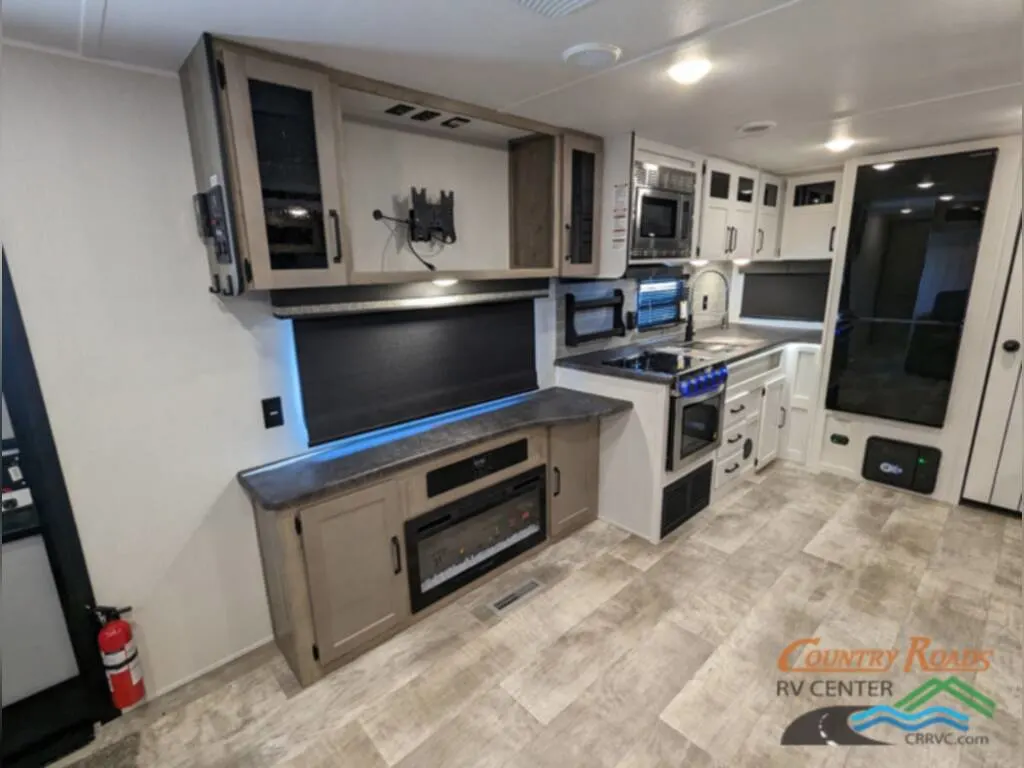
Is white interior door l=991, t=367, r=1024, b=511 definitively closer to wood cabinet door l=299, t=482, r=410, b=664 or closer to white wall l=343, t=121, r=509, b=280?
white wall l=343, t=121, r=509, b=280

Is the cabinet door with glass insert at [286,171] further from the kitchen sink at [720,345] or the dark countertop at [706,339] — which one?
the kitchen sink at [720,345]

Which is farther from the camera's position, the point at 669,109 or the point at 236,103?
the point at 669,109

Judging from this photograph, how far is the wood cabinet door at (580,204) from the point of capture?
263 centimetres

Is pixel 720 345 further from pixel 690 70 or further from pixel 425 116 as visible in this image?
pixel 425 116

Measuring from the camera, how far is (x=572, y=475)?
9.28 feet

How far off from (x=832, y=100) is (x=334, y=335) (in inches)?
93.4

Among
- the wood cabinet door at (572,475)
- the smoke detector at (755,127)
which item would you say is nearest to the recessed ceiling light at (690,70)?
the smoke detector at (755,127)

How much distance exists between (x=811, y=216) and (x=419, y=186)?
3.17 meters

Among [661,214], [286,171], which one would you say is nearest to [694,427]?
[661,214]

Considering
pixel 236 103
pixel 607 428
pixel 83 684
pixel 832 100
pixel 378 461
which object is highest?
pixel 832 100

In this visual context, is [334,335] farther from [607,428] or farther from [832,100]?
[832,100]

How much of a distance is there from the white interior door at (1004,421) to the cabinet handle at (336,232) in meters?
3.63

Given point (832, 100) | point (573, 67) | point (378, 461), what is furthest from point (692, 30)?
point (378, 461)

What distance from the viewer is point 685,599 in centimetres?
238
